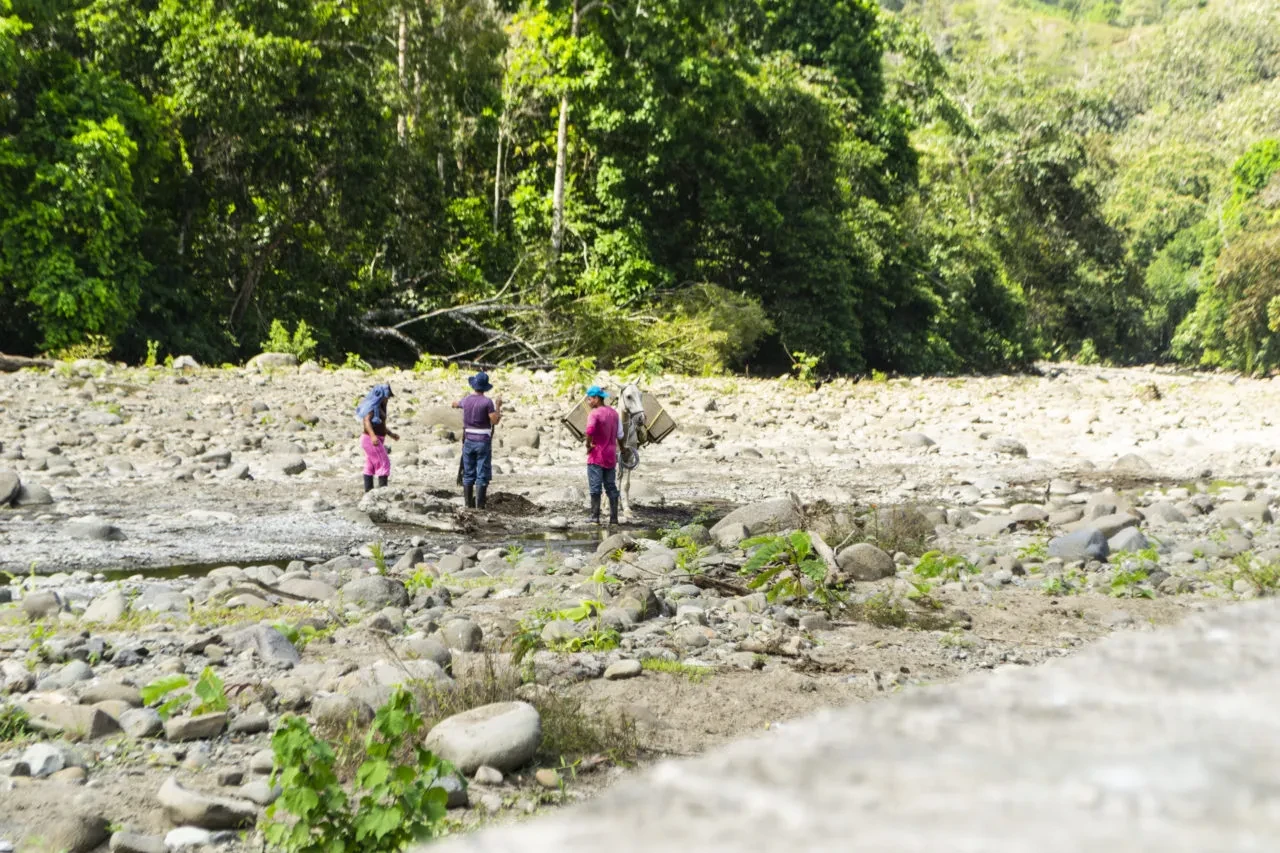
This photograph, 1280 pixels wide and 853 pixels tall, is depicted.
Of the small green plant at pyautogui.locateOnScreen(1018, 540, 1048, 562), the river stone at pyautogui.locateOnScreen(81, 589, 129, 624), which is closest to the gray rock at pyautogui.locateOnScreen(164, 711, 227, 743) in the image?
the river stone at pyautogui.locateOnScreen(81, 589, 129, 624)

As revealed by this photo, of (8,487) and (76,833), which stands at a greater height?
(8,487)

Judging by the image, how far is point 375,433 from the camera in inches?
530

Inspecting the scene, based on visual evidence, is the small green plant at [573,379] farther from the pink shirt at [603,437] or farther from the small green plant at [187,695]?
the small green plant at [187,695]

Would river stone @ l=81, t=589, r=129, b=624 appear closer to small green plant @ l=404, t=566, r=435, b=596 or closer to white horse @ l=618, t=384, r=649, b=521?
small green plant @ l=404, t=566, r=435, b=596

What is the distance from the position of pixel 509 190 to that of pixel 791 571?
78.4 feet

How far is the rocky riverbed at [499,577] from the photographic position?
4.91 m

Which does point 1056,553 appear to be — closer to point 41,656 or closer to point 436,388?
point 41,656

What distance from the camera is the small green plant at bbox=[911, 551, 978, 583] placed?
9438 mm

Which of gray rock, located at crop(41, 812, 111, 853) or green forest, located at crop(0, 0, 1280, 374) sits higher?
green forest, located at crop(0, 0, 1280, 374)

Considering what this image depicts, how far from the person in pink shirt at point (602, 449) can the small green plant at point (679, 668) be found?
20.0 feet

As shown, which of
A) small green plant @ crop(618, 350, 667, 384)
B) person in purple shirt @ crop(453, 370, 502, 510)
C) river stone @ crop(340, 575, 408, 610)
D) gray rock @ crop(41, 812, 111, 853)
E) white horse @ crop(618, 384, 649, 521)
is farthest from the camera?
small green plant @ crop(618, 350, 667, 384)

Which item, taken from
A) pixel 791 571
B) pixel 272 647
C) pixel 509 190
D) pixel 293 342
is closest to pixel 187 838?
pixel 272 647

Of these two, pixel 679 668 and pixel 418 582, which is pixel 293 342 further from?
pixel 679 668

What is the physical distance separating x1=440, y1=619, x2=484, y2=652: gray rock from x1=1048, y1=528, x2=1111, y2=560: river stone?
546cm
